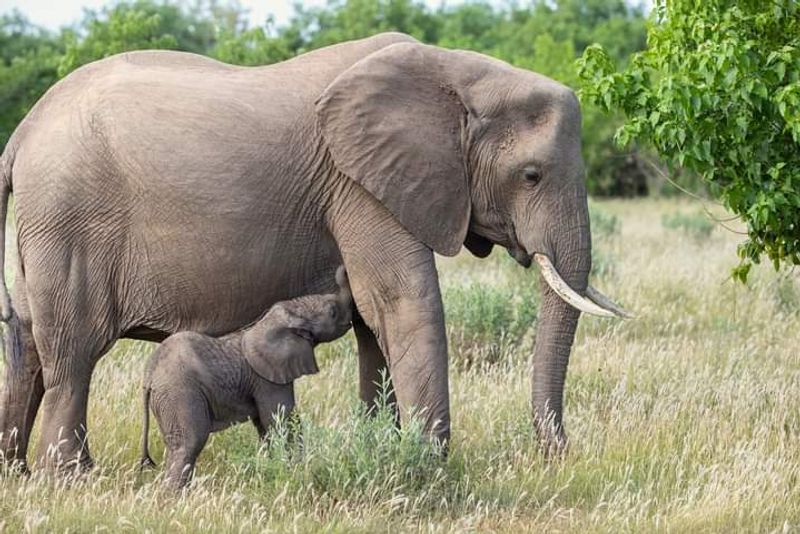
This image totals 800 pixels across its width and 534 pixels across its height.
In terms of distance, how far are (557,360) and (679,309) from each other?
5.34 metres

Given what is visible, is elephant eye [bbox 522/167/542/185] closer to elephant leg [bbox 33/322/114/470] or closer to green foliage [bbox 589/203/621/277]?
elephant leg [bbox 33/322/114/470]

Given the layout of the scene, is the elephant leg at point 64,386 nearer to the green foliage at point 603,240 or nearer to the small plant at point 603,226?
the green foliage at point 603,240

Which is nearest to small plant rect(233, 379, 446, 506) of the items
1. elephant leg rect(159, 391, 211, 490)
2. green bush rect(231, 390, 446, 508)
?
green bush rect(231, 390, 446, 508)

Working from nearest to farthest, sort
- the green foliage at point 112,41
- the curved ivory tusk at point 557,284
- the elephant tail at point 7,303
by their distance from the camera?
1. the elephant tail at point 7,303
2. the curved ivory tusk at point 557,284
3. the green foliage at point 112,41

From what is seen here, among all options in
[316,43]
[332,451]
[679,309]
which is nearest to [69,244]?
[332,451]

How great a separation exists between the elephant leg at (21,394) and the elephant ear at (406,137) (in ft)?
5.98

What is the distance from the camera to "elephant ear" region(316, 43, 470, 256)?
655 centimetres

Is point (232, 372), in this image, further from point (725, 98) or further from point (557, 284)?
point (725, 98)

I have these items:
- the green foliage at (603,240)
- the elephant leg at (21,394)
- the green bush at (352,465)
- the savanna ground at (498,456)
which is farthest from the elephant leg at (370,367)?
the green foliage at (603,240)

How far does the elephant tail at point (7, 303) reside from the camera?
21.4 ft

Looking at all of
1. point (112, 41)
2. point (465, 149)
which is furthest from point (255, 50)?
A: point (465, 149)

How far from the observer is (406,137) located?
660 cm

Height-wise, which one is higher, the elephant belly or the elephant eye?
the elephant eye

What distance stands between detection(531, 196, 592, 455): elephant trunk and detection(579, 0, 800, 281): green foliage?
1.04 m
